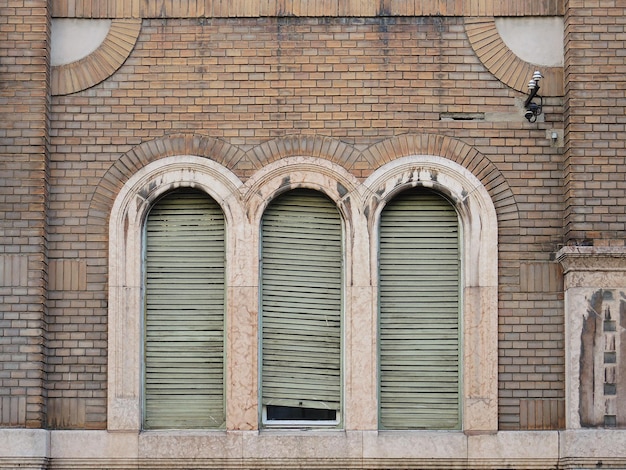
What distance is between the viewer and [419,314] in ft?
53.6

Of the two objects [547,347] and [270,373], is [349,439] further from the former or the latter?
[547,347]

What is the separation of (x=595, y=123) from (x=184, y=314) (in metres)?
4.79

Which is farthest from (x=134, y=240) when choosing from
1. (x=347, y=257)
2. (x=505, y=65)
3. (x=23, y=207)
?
(x=505, y=65)

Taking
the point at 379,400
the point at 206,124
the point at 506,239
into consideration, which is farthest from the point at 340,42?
the point at 379,400

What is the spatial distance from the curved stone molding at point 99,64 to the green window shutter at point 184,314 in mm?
1517

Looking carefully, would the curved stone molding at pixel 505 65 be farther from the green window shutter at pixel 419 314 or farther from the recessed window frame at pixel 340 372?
the recessed window frame at pixel 340 372

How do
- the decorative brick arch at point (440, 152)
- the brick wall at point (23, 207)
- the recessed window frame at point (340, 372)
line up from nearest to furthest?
1. the brick wall at point (23, 207)
2. the recessed window frame at point (340, 372)
3. the decorative brick arch at point (440, 152)

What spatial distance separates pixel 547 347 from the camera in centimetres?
1600

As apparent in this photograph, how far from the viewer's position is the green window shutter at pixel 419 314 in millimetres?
16188

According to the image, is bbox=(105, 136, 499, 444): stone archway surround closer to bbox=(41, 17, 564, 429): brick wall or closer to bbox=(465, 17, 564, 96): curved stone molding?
bbox=(41, 17, 564, 429): brick wall

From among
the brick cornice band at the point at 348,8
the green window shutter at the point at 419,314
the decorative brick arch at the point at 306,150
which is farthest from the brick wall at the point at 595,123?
the decorative brick arch at the point at 306,150

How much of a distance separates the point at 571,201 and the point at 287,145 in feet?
10.0

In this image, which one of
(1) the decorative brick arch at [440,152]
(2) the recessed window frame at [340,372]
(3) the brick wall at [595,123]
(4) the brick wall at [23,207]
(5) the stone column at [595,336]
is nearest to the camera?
(5) the stone column at [595,336]

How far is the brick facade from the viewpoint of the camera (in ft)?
52.4
